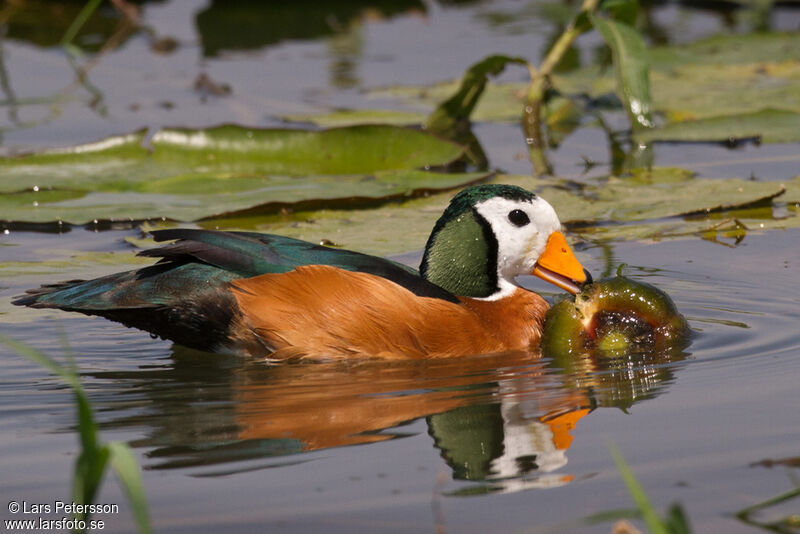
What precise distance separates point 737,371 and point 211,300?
2.37 metres

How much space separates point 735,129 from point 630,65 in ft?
4.22

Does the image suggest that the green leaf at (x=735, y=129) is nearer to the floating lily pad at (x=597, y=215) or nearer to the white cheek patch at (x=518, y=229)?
the floating lily pad at (x=597, y=215)

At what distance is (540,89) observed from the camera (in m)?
9.64

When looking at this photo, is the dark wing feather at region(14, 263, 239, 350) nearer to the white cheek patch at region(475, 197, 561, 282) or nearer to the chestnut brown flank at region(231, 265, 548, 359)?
the chestnut brown flank at region(231, 265, 548, 359)

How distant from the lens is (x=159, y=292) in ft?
18.6

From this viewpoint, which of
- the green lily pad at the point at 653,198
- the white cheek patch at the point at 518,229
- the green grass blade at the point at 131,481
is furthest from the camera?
the green lily pad at the point at 653,198

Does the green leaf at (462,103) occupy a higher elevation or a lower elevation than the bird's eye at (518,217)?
higher

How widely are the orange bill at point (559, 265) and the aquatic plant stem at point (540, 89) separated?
9.22 ft

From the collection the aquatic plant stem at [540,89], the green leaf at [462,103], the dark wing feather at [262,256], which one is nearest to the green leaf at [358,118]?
the green leaf at [462,103]

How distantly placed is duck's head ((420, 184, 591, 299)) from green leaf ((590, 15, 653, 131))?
2.86m

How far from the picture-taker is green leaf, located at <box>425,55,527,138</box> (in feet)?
30.0

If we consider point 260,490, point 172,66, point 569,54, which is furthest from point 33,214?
point 569,54

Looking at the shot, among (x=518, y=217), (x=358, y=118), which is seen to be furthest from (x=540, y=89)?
(x=518, y=217)

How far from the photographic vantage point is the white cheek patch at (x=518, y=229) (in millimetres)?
5973
